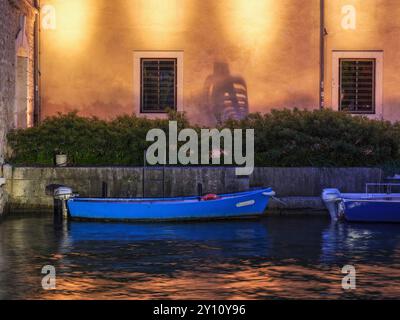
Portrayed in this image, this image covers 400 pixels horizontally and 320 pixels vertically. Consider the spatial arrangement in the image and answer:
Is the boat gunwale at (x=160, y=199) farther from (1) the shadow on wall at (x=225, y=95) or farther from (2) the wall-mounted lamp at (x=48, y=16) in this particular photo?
(2) the wall-mounted lamp at (x=48, y=16)

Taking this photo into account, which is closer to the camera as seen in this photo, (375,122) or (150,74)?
(375,122)

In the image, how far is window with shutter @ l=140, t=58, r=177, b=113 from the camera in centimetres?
2880

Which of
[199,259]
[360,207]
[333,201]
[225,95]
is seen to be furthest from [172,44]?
[199,259]

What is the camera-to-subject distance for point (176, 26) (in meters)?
28.7

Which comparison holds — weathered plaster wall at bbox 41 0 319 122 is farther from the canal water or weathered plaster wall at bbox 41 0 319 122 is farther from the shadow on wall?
the canal water

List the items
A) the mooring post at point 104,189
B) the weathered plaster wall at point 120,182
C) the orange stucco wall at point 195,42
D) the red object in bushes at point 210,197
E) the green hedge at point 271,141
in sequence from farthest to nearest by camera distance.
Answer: the orange stucco wall at point 195,42 < the green hedge at point 271,141 < the weathered plaster wall at point 120,182 < the mooring post at point 104,189 < the red object in bushes at point 210,197

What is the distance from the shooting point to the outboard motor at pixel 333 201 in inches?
907

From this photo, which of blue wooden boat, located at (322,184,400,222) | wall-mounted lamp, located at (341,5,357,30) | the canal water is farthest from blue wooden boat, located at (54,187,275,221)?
wall-mounted lamp, located at (341,5,357,30)

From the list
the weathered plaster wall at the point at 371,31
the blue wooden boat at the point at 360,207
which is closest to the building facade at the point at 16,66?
the blue wooden boat at the point at 360,207

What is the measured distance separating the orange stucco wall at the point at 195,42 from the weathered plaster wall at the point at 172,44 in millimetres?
28

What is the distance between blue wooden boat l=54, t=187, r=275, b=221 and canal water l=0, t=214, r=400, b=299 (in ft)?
1.02

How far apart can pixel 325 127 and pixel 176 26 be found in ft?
18.0
